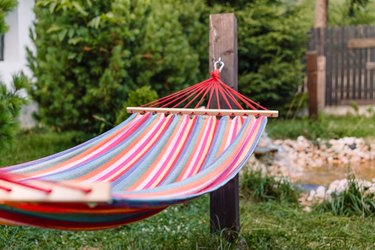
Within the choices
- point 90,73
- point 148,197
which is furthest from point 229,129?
point 90,73

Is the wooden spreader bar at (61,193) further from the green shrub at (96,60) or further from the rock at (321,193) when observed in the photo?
the green shrub at (96,60)

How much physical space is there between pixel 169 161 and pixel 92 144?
1.10 ft

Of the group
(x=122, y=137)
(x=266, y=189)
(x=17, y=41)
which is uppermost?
(x=17, y=41)

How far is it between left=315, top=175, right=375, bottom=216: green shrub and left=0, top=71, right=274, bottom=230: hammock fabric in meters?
1.21

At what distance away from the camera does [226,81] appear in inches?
103

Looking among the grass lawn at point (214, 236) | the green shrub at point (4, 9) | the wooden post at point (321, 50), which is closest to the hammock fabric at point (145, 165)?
the grass lawn at point (214, 236)

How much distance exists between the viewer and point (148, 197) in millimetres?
1540

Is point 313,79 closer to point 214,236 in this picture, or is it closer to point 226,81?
point 226,81

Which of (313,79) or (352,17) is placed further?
(352,17)

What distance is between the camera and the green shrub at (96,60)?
4965mm

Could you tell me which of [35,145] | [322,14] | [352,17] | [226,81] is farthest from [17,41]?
[352,17]

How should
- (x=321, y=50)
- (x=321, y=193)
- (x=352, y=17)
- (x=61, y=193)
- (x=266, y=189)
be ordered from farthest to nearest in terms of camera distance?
(x=352, y=17)
(x=321, y=50)
(x=321, y=193)
(x=266, y=189)
(x=61, y=193)

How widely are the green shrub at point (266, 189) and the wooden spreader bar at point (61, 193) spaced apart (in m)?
2.48

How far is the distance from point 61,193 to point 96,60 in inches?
156
